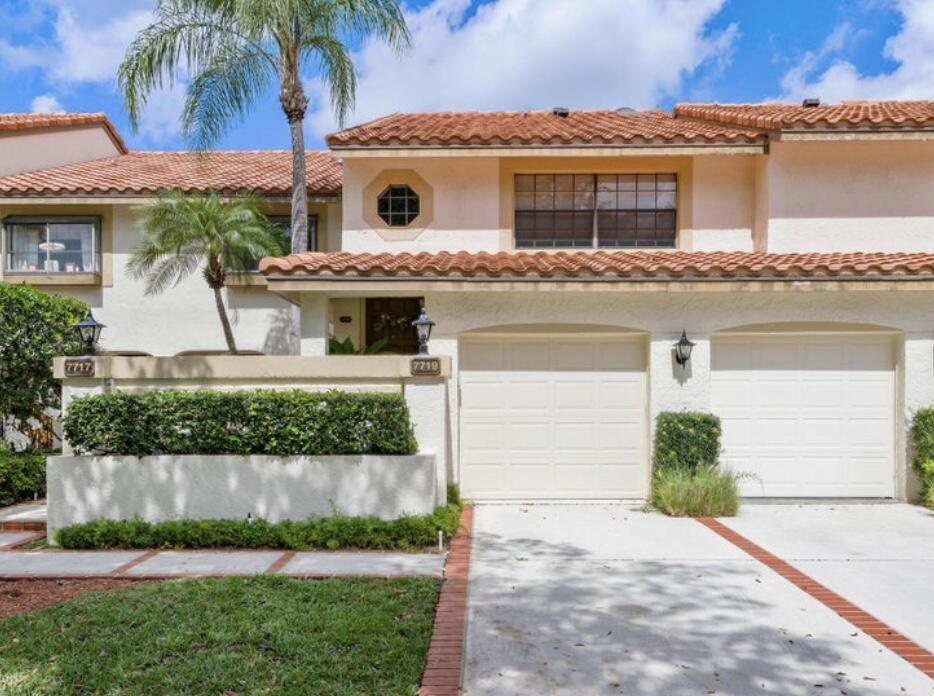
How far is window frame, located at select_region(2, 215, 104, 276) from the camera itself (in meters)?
14.8

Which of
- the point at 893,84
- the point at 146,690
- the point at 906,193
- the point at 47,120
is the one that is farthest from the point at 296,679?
the point at 893,84

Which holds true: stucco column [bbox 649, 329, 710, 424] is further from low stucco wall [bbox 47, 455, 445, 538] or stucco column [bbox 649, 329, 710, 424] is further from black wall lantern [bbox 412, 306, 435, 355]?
low stucco wall [bbox 47, 455, 445, 538]

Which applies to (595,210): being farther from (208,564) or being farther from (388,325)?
(208,564)

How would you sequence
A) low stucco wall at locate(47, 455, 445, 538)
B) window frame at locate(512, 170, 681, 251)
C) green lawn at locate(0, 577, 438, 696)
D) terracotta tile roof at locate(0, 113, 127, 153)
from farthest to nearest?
terracotta tile roof at locate(0, 113, 127, 153) → window frame at locate(512, 170, 681, 251) → low stucco wall at locate(47, 455, 445, 538) → green lawn at locate(0, 577, 438, 696)

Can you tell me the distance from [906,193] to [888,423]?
4641mm

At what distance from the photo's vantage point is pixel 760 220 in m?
12.6

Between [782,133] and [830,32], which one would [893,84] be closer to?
[830,32]

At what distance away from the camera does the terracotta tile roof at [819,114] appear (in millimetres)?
11781

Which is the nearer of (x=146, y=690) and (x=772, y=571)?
(x=146, y=690)

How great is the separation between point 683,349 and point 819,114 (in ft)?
20.7

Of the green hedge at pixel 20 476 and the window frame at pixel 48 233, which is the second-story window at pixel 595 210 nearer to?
the green hedge at pixel 20 476

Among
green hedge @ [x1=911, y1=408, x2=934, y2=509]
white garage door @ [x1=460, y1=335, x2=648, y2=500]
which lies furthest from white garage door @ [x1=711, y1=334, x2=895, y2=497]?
white garage door @ [x1=460, y1=335, x2=648, y2=500]

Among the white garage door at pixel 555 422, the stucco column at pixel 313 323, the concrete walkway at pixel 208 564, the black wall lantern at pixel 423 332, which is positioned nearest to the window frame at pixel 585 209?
the white garage door at pixel 555 422

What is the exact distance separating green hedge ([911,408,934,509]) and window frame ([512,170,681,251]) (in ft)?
16.4
